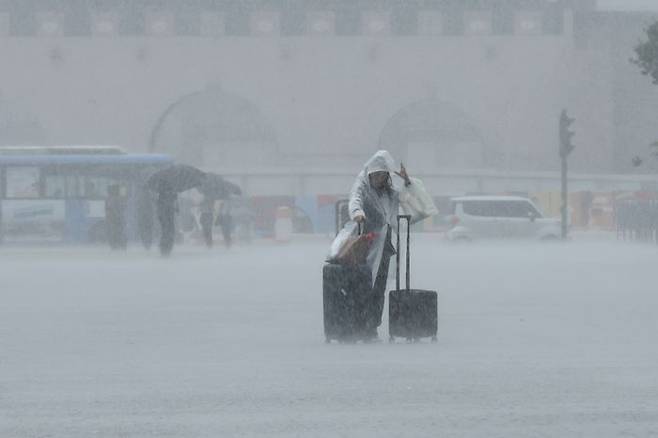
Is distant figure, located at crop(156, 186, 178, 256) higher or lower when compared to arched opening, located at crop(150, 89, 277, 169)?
lower

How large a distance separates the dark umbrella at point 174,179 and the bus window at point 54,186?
6666mm

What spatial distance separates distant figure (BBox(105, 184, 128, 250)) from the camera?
37.5 metres

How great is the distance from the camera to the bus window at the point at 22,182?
41.3 meters

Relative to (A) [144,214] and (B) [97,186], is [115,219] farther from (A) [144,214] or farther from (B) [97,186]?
(B) [97,186]

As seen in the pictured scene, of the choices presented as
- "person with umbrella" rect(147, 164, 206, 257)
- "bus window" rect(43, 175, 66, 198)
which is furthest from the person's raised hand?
"bus window" rect(43, 175, 66, 198)

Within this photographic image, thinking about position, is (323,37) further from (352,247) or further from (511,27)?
(352,247)

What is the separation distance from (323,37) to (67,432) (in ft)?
219

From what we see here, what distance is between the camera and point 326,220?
60.3 meters

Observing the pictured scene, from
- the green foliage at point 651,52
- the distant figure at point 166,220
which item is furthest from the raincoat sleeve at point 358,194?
the green foliage at point 651,52

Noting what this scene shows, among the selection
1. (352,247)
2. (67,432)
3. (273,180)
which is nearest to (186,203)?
(273,180)

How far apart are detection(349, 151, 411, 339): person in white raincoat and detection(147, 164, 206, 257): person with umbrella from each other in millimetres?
21747

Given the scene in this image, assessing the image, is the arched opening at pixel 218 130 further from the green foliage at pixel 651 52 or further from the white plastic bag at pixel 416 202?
the white plastic bag at pixel 416 202

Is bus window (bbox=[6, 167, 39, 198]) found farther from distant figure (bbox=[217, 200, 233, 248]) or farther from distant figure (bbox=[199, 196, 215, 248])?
distant figure (bbox=[217, 200, 233, 248])

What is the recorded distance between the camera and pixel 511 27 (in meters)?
74.3
